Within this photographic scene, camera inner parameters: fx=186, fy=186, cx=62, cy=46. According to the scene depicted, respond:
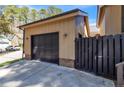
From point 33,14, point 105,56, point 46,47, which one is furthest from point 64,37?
point 33,14

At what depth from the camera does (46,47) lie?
13102mm

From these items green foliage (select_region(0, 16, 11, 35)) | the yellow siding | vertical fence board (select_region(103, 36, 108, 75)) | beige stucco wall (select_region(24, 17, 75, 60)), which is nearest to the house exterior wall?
beige stucco wall (select_region(24, 17, 75, 60))

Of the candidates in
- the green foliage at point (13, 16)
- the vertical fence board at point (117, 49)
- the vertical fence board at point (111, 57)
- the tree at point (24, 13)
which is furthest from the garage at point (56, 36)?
the tree at point (24, 13)

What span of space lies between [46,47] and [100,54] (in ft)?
18.3

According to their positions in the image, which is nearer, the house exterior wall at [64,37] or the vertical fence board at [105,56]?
the vertical fence board at [105,56]

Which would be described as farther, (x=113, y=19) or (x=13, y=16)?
(x=13, y=16)

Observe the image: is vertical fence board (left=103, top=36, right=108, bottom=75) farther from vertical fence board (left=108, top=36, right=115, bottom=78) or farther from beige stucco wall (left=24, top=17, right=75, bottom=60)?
beige stucco wall (left=24, top=17, right=75, bottom=60)

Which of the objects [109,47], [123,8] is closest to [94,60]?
[109,47]

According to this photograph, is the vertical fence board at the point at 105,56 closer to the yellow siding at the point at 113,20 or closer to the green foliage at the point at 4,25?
the yellow siding at the point at 113,20

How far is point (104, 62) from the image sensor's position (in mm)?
7984

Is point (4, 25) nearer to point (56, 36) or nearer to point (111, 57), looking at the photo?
point (56, 36)

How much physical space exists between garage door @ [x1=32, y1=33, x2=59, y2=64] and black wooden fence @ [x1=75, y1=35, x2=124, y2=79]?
231cm

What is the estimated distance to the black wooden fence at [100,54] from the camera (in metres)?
7.42

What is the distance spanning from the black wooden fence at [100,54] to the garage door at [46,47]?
2314 millimetres
